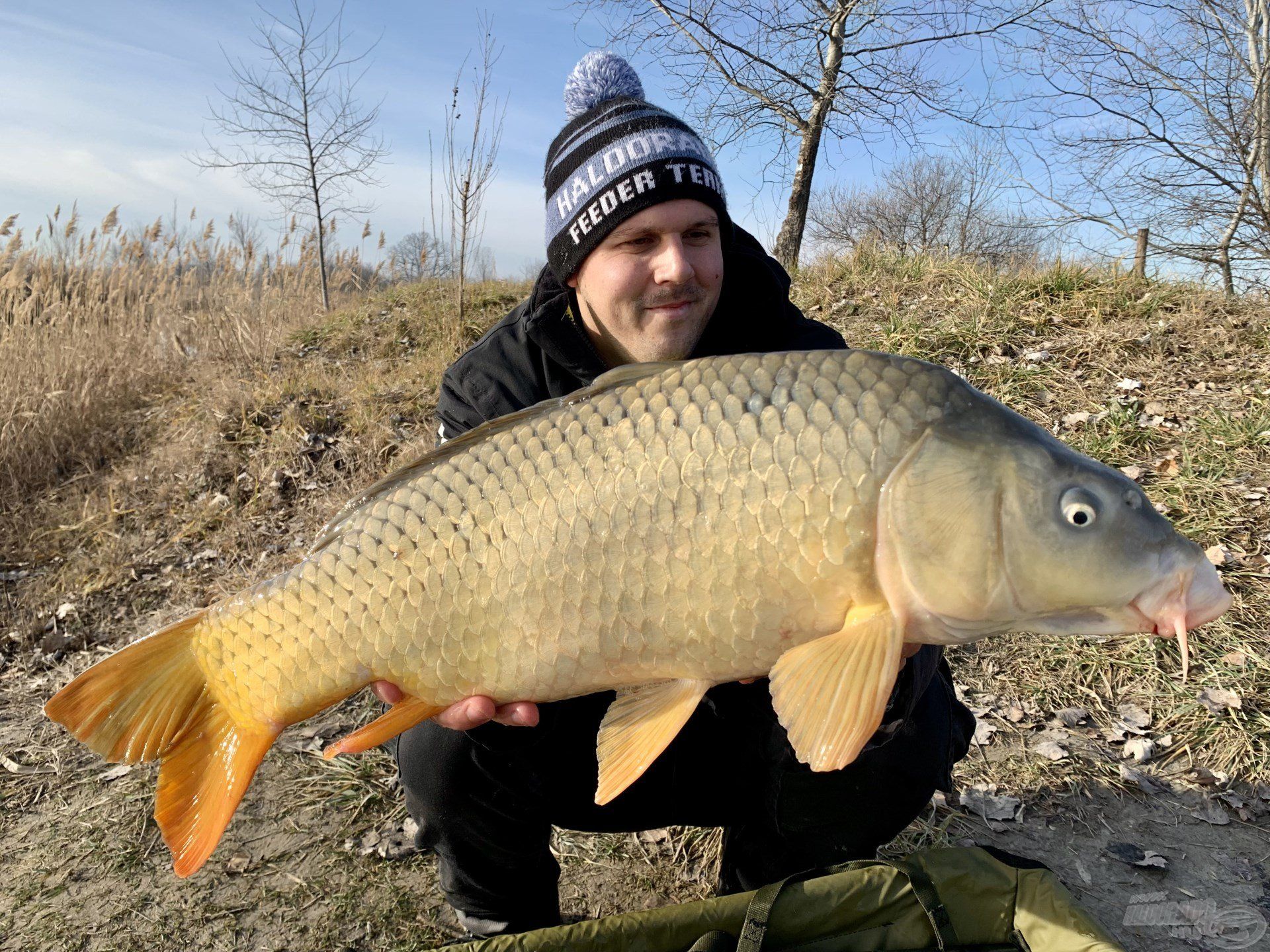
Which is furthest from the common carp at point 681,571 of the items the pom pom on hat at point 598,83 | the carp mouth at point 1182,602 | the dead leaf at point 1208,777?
the dead leaf at point 1208,777

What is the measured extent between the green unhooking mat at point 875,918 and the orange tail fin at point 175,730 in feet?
1.45

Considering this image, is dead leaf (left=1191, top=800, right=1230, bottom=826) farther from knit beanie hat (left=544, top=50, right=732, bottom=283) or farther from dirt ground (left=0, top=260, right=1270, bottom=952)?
knit beanie hat (left=544, top=50, right=732, bottom=283)

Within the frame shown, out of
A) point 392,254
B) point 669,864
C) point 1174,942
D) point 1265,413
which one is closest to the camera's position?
point 1174,942

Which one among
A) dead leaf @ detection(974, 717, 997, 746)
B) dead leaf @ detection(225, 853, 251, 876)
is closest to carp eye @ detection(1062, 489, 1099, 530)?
dead leaf @ detection(974, 717, 997, 746)

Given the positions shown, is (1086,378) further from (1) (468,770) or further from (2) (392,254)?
(2) (392,254)

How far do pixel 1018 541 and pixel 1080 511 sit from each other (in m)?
0.08

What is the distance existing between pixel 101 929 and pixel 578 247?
1.73 metres

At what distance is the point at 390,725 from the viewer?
121 centimetres

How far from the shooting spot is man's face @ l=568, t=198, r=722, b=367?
1.65 m

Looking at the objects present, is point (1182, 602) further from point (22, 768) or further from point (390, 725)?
point (22, 768)

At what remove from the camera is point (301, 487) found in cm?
377

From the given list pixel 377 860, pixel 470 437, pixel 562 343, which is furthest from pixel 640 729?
pixel 377 860

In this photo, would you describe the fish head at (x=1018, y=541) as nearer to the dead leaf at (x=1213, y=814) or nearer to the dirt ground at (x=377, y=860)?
the dirt ground at (x=377, y=860)

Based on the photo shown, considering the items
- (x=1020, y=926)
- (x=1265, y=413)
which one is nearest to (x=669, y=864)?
(x=1020, y=926)
